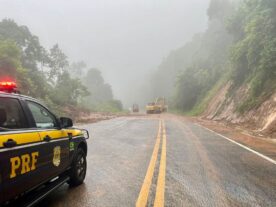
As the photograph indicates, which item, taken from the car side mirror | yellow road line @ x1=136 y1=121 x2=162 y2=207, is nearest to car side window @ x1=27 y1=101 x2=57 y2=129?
the car side mirror

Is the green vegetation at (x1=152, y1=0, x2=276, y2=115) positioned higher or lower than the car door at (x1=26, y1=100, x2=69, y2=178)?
higher

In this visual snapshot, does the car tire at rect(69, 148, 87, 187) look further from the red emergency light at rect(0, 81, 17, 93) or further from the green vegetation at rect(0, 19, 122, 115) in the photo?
the green vegetation at rect(0, 19, 122, 115)

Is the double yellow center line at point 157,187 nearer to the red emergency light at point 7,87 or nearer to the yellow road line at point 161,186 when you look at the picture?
the yellow road line at point 161,186

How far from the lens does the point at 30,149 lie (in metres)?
5.09

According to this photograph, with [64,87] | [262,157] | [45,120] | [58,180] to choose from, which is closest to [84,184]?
[58,180]

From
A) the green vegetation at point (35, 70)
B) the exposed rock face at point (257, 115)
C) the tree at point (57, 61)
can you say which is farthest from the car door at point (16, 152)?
the tree at point (57, 61)

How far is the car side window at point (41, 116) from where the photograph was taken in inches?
225

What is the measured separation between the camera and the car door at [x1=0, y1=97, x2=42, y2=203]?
4410mm

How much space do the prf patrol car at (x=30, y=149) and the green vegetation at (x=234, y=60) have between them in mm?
20964

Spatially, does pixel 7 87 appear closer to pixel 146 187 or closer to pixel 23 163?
pixel 23 163

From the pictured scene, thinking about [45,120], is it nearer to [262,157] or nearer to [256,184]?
[256,184]

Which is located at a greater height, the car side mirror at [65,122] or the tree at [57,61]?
the tree at [57,61]

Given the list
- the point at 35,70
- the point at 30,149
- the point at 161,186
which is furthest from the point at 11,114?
the point at 35,70

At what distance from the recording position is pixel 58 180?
6.50 metres
